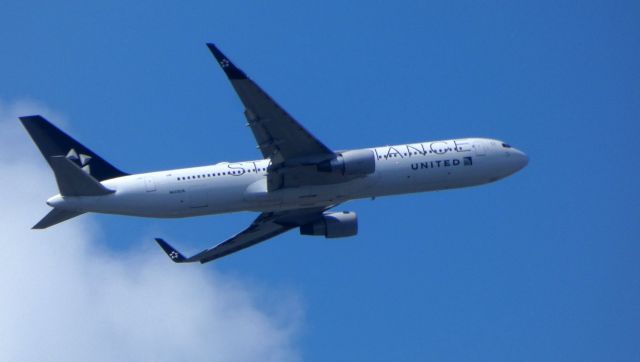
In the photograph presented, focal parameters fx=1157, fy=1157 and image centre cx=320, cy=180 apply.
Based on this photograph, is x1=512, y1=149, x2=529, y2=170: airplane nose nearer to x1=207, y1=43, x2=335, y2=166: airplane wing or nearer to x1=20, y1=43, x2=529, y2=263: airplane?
x1=20, y1=43, x2=529, y2=263: airplane

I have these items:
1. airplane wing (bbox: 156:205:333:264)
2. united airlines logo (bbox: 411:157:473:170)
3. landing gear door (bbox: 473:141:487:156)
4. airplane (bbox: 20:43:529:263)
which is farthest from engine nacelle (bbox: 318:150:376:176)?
airplane wing (bbox: 156:205:333:264)

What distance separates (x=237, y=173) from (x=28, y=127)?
38.1ft

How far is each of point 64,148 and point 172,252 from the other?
31.5ft

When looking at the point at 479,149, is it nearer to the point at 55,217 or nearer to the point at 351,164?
the point at 351,164

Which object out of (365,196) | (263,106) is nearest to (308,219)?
(365,196)

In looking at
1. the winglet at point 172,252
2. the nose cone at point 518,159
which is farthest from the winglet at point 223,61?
the nose cone at point 518,159

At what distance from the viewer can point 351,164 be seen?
59844 millimetres

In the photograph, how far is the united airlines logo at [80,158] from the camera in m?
63.6

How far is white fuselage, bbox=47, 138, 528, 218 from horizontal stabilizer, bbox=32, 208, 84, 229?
4.38ft

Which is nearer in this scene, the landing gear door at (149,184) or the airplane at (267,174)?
the airplane at (267,174)

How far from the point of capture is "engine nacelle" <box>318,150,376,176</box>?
196 ft

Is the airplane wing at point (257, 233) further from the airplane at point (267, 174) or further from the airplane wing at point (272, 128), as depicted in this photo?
the airplane wing at point (272, 128)

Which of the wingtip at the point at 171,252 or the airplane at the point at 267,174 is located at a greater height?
the airplane at the point at 267,174

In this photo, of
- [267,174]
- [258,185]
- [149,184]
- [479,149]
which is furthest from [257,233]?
[479,149]
